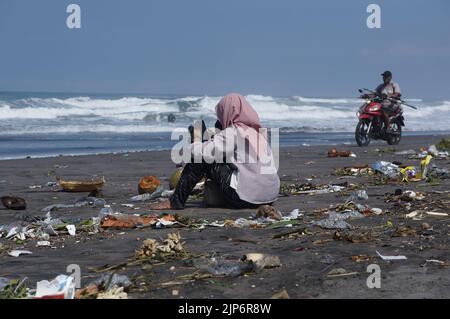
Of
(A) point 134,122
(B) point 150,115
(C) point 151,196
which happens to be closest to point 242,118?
(C) point 151,196

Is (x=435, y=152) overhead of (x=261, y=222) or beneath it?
beneath

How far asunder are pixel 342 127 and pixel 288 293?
1202 inches

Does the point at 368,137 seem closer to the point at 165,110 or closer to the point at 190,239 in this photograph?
the point at 190,239

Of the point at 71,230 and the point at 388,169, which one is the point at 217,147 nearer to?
the point at 71,230

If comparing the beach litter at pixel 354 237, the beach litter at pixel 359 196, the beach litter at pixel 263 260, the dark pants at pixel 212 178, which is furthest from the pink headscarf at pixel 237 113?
the beach litter at pixel 263 260

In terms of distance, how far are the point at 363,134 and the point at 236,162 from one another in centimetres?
1159

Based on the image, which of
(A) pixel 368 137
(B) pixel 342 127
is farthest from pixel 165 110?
(A) pixel 368 137

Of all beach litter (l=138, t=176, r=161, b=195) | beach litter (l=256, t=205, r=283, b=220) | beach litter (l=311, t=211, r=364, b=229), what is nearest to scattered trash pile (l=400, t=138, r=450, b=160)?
beach litter (l=138, t=176, r=161, b=195)

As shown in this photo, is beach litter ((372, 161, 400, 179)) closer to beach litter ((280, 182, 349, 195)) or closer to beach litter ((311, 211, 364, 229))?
beach litter ((280, 182, 349, 195))

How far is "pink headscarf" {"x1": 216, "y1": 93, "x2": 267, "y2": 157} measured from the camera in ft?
27.9

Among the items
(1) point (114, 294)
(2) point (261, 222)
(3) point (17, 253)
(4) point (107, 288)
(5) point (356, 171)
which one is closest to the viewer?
(1) point (114, 294)

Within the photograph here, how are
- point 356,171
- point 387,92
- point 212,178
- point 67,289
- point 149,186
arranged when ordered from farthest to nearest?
point 387,92, point 356,171, point 149,186, point 212,178, point 67,289

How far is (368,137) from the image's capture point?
64.3ft

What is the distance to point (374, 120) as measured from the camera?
19.6 metres
